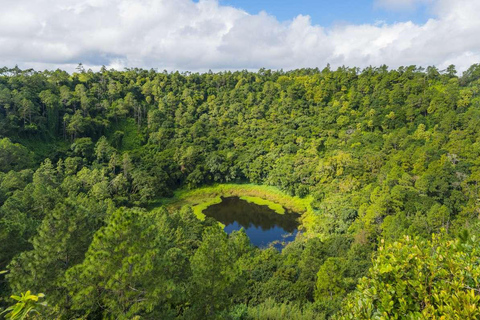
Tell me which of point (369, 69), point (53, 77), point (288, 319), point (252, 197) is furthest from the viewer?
point (369, 69)

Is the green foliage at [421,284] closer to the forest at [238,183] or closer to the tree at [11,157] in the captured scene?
A: the forest at [238,183]

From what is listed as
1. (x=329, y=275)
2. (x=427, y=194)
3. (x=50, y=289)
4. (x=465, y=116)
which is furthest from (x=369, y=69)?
(x=50, y=289)

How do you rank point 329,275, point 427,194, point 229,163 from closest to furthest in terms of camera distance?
point 329,275 < point 427,194 < point 229,163

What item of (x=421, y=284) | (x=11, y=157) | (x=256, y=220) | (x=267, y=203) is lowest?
(x=256, y=220)

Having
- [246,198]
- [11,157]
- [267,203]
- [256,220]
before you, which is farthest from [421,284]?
[246,198]

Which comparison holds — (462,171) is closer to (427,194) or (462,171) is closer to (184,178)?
(427,194)

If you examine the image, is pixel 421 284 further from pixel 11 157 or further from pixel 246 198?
pixel 246 198
